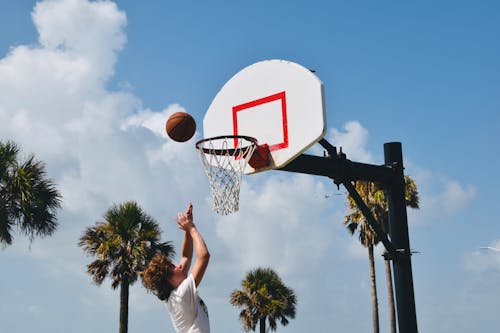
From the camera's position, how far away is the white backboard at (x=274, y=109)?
32.4ft

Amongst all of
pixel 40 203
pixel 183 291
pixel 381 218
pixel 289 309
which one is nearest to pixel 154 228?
pixel 40 203

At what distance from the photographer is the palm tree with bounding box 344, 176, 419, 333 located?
2777cm

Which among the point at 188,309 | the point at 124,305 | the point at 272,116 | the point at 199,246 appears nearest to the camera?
the point at 188,309

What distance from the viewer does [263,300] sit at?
33.3 m

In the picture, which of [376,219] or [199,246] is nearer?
[199,246]

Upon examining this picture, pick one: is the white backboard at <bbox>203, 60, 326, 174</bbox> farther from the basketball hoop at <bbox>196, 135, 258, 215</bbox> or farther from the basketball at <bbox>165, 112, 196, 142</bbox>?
the basketball at <bbox>165, 112, 196, 142</bbox>

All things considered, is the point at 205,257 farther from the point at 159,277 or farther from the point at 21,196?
the point at 21,196

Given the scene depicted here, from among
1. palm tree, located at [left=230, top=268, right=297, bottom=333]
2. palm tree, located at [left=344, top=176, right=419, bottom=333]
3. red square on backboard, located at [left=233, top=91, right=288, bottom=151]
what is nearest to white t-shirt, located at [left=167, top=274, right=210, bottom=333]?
red square on backboard, located at [left=233, top=91, right=288, bottom=151]

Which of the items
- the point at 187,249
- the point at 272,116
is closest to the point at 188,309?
the point at 187,249

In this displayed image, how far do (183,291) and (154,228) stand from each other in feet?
61.9

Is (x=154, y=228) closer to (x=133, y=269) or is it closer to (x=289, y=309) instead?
(x=133, y=269)

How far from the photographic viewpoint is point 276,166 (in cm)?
1012

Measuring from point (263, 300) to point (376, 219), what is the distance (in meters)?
7.83

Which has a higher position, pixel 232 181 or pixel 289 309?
pixel 289 309
